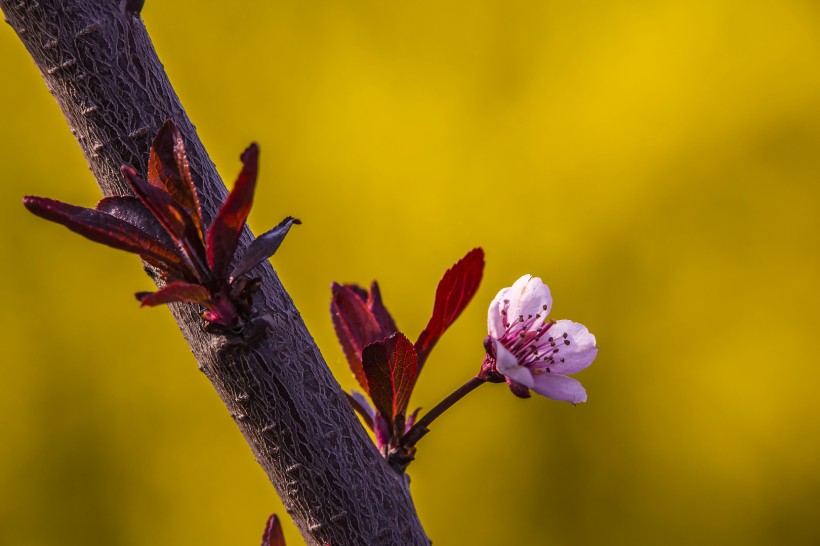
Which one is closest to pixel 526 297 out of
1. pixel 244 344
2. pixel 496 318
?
pixel 496 318

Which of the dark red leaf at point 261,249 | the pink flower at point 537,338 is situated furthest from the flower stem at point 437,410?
the dark red leaf at point 261,249

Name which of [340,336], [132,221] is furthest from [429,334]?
[132,221]

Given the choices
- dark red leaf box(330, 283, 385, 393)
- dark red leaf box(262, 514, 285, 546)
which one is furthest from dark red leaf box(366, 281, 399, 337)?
dark red leaf box(262, 514, 285, 546)

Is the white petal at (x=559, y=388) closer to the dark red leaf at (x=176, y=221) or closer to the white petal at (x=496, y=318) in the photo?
the white petal at (x=496, y=318)

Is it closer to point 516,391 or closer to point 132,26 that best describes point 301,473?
point 516,391

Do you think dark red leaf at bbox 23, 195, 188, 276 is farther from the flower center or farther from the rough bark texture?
the flower center

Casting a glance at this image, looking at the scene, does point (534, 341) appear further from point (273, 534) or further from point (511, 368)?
point (273, 534)
